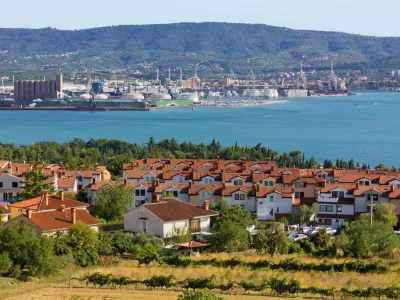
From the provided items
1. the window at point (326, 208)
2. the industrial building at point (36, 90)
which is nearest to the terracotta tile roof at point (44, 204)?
the window at point (326, 208)

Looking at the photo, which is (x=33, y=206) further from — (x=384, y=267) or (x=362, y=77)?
(x=362, y=77)

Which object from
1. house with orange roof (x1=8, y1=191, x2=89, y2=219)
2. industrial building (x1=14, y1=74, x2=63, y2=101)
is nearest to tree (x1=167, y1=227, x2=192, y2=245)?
house with orange roof (x1=8, y1=191, x2=89, y2=219)

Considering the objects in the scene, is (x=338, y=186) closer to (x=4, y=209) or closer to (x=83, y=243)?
(x=83, y=243)

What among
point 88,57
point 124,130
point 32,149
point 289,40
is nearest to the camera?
point 32,149

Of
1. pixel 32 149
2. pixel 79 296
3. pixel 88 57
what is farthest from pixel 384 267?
pixel 88 57

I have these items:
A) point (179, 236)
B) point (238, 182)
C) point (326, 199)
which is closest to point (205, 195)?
point (238, 182)
